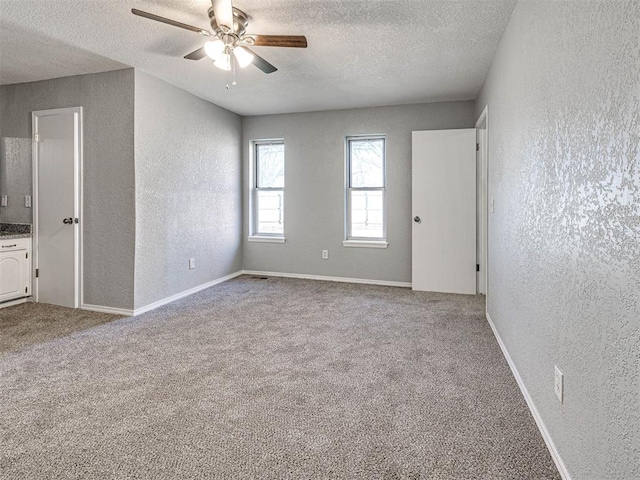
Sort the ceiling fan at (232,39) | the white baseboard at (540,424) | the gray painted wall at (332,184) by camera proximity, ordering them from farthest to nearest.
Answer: the gray painted wall at (332,184) < the ceiling fan at (232,39) < the white baseboard at (540,424)

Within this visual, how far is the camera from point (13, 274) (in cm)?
414

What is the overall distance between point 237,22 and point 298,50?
780 mm

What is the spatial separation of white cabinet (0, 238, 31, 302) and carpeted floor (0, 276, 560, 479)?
441mm

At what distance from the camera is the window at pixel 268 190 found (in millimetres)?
5922

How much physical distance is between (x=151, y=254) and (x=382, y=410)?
3.02 metres

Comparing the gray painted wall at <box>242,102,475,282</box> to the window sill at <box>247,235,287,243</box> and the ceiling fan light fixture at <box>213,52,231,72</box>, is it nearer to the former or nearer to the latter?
the window sill at <box>247,235,287,243</box>

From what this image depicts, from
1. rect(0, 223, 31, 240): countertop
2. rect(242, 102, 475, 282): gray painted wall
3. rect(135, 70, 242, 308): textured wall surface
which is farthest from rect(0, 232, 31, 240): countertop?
rect(242, 102, 475, 282): gray painted wall

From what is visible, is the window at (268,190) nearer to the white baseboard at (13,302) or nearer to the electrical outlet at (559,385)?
the white baseboard at (13,302)

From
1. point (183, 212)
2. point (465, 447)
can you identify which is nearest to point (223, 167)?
point (183, 212)

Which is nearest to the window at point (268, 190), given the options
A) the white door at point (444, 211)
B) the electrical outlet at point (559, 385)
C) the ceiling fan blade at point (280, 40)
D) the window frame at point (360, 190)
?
the window frame at point (360, 190)

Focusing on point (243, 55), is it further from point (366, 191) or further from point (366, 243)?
point (366, 243)

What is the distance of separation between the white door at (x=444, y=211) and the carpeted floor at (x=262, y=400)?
1.14 metres

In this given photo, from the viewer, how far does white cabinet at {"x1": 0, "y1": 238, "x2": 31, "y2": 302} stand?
4051 mm

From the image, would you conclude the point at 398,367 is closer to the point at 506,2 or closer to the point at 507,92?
the point at 507,92
